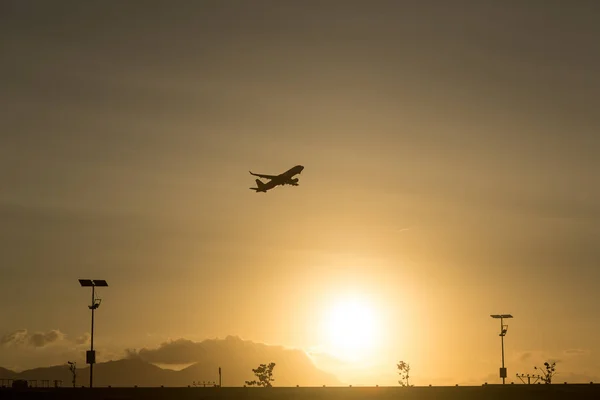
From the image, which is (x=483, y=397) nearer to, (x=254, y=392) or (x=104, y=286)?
(x=254, y=392)

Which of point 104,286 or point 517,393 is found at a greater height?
point 104,286

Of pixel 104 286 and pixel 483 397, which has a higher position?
pixel 104 286

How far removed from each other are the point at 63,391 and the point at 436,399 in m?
53.8

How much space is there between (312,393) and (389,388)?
1464 centimetres

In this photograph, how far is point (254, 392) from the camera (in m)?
135

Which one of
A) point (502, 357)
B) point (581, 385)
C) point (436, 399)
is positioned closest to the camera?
point (436, 399)

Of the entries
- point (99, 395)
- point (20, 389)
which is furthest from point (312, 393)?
point (20, 389)

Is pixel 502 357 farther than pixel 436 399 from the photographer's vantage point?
Yes

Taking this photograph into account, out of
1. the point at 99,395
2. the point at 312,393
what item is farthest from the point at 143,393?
the point at 312,393

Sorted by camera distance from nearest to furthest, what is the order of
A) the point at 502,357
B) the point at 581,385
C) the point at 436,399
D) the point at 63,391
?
the point at 63,391 → the point at 436,399 → the point at 581,385 → the point at 502,357

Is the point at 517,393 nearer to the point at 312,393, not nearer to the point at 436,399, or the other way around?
the point at 436,399

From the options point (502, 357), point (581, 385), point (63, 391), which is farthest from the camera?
point (502, 357)

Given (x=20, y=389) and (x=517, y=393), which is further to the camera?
(x=517, y=393)

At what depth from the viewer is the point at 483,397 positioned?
14512cm
